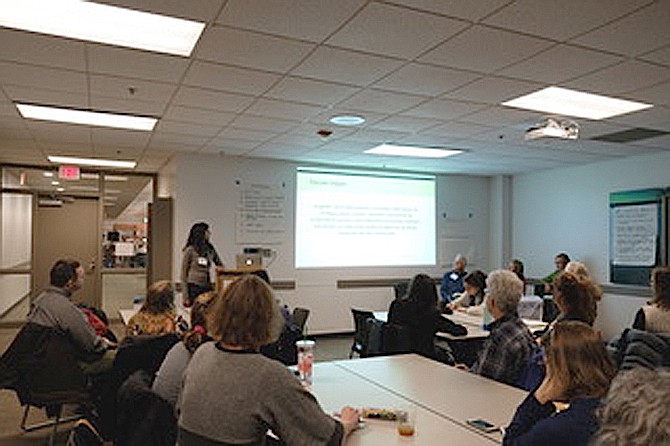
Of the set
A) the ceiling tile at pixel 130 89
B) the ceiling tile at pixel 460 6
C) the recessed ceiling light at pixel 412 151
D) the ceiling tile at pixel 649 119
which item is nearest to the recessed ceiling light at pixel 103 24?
the ceiling tile at pixel 130 89

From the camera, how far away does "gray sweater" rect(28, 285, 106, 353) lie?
11.4 ft

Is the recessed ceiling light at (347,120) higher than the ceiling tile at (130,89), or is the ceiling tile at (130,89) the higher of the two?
the ceiling tile at (130,89)

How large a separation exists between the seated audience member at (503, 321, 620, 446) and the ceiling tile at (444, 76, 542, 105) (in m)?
2.43

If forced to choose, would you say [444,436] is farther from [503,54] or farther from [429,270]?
[429,270]

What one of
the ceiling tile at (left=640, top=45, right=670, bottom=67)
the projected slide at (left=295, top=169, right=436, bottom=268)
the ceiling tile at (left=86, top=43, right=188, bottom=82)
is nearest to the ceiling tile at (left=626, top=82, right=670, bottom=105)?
the ceiling tile at (left=640, top=45, right=670, bottom=67)

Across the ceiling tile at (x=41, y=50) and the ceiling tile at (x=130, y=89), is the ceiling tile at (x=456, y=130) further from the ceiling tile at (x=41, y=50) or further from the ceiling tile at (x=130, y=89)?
the ceiling tile at (x=41, y=50)

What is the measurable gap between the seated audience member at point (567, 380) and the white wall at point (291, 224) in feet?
19.2

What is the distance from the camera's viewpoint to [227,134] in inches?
227

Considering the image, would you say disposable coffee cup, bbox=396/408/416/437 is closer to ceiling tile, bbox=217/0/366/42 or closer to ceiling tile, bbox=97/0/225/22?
ceiling tile, bbox=217/0/366/42

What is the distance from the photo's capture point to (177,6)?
262 cm

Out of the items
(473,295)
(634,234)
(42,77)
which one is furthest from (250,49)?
(634,234)

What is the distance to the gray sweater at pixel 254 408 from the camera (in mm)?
1686

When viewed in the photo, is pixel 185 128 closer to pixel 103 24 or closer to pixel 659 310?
pixel 103 24

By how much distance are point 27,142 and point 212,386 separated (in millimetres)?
6063
